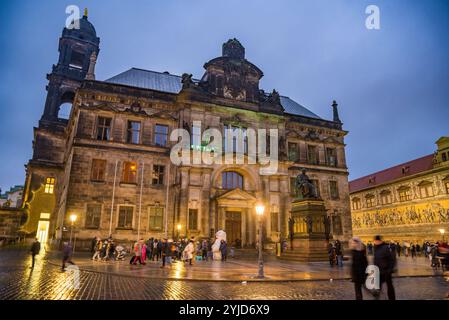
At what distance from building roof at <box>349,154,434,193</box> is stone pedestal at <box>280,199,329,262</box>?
3381cm

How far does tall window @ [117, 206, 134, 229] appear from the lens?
88.0 ft

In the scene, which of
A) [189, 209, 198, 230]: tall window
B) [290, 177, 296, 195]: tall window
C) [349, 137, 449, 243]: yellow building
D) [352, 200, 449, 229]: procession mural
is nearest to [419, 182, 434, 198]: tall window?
[349, 137, 449, 243]: yellow building

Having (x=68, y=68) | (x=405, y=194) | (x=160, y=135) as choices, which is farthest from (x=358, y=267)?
(x=68, y=68)

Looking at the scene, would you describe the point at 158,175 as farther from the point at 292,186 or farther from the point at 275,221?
the point at 292,186

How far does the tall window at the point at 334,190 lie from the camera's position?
3666 cm

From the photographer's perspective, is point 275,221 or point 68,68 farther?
point 68,68

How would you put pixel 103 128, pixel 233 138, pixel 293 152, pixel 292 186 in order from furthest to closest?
pixel 293 152 → pixel 292 186 → pixel 233 138 → pixel 103 128

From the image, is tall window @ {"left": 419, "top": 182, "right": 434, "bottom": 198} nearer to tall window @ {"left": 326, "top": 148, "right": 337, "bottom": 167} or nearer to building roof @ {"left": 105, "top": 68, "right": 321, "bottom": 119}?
tall window @ {"left": 326, "top": 148, "right": 337, "bottom": 167}

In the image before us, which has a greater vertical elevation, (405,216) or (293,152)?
(293,152)

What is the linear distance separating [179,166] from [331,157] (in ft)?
67.3

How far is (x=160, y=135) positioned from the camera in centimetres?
3020

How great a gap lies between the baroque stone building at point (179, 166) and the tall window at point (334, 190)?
136mm

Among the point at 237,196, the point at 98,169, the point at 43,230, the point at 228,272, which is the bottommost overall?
the point at 228,272
